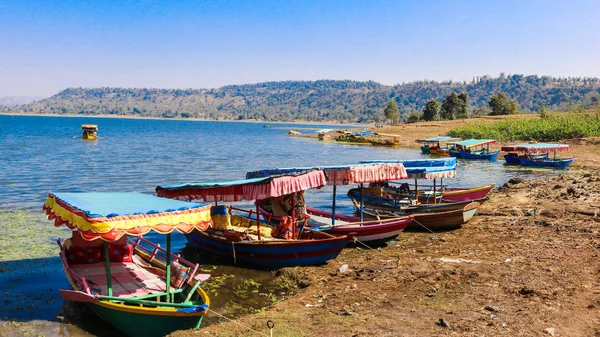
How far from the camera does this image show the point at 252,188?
13.7m

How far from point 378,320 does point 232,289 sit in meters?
4.74

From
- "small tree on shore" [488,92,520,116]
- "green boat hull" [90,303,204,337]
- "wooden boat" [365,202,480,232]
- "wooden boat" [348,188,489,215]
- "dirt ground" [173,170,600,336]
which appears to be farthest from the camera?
"small tree on shore" [488,92,520,116]

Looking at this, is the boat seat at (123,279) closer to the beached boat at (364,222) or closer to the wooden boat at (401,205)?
the beached boat at (364,222)

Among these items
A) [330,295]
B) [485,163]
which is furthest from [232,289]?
[485,163]

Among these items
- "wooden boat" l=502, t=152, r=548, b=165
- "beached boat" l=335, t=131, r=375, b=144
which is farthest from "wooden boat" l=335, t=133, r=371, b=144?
"wooden boat" l=502, t=152, r=548, b=165

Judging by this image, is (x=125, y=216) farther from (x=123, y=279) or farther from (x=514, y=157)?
(x=514, y=157)

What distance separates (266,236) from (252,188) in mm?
2623

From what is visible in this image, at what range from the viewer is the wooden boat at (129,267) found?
9.69 meters

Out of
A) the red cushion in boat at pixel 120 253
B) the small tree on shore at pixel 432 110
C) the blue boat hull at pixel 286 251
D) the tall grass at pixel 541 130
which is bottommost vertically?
the blue boat hull at pixel 286 251

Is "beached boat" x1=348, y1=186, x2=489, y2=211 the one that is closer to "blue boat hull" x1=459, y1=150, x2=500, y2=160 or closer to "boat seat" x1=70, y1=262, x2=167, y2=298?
"boat seat" x1=70, y1=262, x2=167, y2=298

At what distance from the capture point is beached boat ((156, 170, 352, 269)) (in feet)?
45.0

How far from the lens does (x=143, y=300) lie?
1020cm

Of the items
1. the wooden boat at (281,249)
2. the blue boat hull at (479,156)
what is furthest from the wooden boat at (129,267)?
the blue boat hull at (479,156)

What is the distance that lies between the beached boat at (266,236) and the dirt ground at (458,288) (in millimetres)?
668
